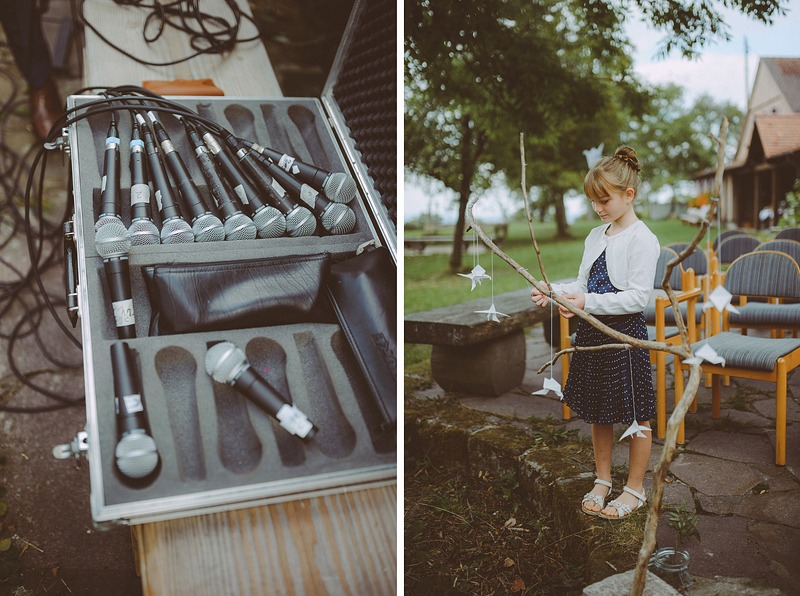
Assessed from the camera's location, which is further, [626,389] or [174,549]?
[626,389]

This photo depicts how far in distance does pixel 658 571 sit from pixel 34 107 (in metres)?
3.32

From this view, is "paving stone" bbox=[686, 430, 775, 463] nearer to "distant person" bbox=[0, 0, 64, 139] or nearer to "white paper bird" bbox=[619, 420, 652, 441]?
"white paper bird" bbox=[619, 420, 652, 441]

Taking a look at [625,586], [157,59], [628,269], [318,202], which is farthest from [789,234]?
[157,59]

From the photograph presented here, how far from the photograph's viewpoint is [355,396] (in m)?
1.55

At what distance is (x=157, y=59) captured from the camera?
2594 mm

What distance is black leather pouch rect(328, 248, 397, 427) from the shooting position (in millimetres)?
1564

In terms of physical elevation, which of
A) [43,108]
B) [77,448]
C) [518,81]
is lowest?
[77,448]

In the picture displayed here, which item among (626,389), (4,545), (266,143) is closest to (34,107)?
(266,143)

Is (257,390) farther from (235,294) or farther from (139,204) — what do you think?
(139,204)

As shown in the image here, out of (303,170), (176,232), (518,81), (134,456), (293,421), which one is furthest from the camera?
(518,81)

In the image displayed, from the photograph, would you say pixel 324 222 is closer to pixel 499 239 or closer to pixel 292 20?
pixel 499 239

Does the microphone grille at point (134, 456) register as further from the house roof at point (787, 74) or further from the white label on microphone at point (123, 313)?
the house roof at point (787, 74)

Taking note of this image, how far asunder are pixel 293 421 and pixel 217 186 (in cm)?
79

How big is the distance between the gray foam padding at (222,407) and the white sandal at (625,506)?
0.58 metres
